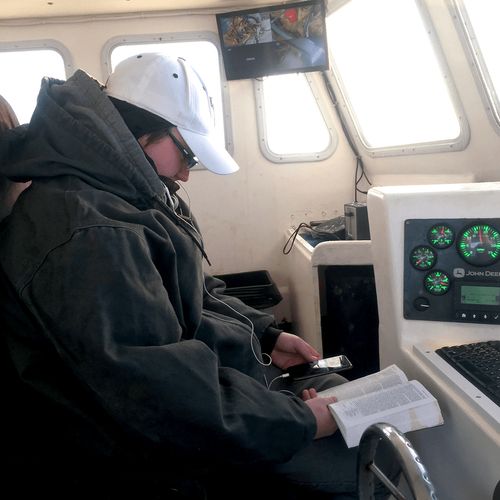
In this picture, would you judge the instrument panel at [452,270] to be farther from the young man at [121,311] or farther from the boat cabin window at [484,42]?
the boat cabin window at [484,42]

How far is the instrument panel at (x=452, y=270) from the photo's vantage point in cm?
111

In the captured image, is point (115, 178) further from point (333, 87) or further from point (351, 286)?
point (333, 87)

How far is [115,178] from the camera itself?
1.12m

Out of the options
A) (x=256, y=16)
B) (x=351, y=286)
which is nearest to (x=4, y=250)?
(x=351, y=286)

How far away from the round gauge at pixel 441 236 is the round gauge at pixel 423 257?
2cm

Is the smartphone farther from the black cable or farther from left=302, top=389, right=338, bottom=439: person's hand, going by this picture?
the black cable

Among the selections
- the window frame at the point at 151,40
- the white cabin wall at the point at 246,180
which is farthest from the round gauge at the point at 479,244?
the window frame at the point at 151,40

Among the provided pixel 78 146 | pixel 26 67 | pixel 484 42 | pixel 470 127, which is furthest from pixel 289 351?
pixel 26 67

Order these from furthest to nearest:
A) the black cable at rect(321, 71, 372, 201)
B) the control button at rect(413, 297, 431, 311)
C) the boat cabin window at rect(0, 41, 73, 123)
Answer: the black cable at rect(321, 71, 372, 201) → the boat cabin window at rect(0, 41, 73, 123) → the control button at rect(413, 297, 431, 311)

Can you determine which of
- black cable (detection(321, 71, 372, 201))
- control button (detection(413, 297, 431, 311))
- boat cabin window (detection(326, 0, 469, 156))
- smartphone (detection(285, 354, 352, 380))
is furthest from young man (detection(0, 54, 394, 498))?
black cable (detection(321, 71, 372, 201))

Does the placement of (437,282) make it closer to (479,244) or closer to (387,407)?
(479,244)

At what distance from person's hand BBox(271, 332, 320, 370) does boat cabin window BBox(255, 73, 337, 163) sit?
183 centimetres

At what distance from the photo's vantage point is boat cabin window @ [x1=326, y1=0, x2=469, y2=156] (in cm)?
210

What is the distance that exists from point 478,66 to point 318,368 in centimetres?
137
